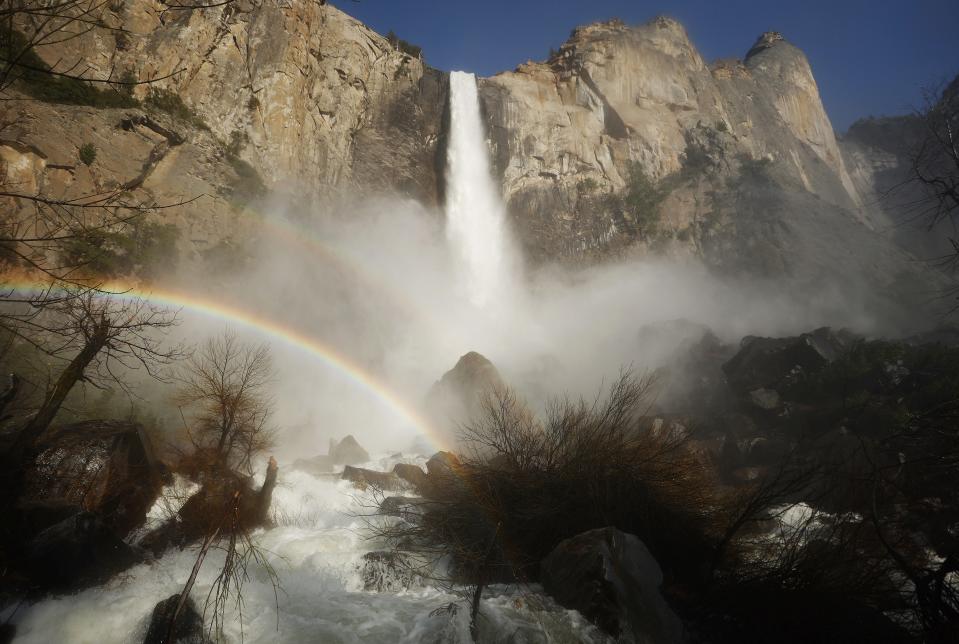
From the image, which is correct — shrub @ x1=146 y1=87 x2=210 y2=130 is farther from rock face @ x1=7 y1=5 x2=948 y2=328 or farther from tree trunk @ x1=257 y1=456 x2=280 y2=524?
tree trunk @ x1=257 y1=456 x2=280 y2=524

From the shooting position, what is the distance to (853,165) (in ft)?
245

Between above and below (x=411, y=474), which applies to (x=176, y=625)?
below

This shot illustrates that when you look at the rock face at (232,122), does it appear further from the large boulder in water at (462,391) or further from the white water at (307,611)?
the white water at (307,611)

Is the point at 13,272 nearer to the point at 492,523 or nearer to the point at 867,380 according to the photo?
the point at 492,523

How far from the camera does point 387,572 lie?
8820 millimetres

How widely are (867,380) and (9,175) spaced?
33392 mm

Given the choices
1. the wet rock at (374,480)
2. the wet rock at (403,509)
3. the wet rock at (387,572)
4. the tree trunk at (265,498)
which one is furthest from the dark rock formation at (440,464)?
the tree trunk at (265,498)

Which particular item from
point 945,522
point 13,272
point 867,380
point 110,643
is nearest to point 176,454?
point 13,272

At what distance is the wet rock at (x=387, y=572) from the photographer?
28.1 ft

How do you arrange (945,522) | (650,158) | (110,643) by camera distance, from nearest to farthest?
(110,643) → (945,522) → (650,158)

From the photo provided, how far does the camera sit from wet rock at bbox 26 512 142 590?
768 centimetres

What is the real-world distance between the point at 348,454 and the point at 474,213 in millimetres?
22671

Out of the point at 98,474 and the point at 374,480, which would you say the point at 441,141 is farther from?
the point at 98,474

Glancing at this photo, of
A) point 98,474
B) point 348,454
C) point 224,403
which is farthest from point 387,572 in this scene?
point 348,454
